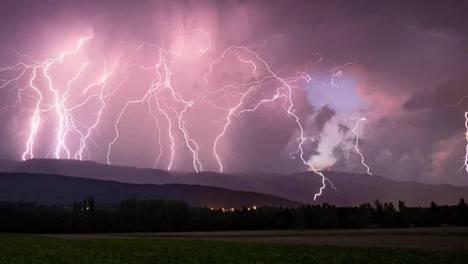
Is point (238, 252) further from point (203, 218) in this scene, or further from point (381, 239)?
point (203, 218)

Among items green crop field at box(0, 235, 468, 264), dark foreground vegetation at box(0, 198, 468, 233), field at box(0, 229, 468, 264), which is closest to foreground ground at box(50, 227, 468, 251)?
field at box(0, 229, 468, 264)

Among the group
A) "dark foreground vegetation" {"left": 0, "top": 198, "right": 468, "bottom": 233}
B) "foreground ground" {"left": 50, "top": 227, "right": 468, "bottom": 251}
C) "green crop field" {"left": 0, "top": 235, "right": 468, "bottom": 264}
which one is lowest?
"green crop field" {"left": 0, "top": 235, "right": 468, "bottom": 264}

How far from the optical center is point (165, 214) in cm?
13625

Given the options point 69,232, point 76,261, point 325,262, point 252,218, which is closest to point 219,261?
point 325,262

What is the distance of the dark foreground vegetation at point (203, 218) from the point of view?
393 feet

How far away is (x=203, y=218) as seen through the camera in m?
130

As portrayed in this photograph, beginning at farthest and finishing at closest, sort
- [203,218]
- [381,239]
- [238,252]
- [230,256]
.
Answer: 1. [203,218]
2. [381,239]
3. [238,252]
4. [230,256]

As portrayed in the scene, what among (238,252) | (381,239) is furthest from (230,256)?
(381,239)

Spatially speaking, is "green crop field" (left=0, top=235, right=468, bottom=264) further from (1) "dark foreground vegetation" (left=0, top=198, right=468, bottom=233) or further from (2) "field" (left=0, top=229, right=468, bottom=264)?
(1) "dark foreground vegetation" (left=0, top=198, right=468, bottom=233)

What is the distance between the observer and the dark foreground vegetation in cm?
11981

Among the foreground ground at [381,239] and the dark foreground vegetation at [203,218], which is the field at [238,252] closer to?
the foreground ground at [381,239]

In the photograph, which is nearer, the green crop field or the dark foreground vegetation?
the green crop field

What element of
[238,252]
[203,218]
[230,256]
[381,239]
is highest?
[203,218]

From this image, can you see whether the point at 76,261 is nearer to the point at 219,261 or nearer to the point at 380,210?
the point at 219,261
